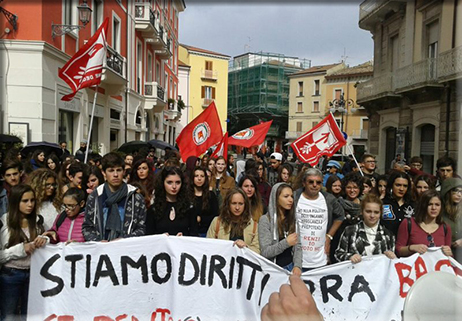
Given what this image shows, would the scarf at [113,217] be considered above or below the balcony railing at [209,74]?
below

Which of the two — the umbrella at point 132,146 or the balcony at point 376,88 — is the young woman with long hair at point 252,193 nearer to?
the umbrella at point 132,146

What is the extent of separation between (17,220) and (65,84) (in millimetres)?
8661

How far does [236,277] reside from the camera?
3.59 meters

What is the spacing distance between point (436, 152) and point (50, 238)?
13.5 m

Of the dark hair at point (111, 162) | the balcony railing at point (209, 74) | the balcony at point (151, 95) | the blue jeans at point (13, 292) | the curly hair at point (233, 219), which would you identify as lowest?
the blue jeans at point (13, 292)

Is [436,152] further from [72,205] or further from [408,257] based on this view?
[72,205]

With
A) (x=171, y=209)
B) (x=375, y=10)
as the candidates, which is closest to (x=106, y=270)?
(x=171, y=209)

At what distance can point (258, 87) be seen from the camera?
157 feet

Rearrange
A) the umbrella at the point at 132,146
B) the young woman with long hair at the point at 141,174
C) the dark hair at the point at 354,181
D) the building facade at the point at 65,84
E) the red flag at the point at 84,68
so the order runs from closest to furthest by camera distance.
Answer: the dark hair at the point at 354,181 < the young woman with long hair at the point at 141,174 < the red flag at the point at 84,68 < the building facade at the point at 65,84 < the umbrella at the point at 132,146

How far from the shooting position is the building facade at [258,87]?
47844mm

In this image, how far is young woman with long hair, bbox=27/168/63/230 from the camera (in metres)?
4.00

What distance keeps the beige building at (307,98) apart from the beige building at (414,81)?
2680cm

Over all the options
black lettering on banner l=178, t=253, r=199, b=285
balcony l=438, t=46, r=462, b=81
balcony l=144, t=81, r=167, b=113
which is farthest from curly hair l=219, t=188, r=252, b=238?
balcony l=144, t=81, r=167, b=113

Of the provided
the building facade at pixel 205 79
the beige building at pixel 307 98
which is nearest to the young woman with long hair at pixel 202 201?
the building facade at pixel 205 79
